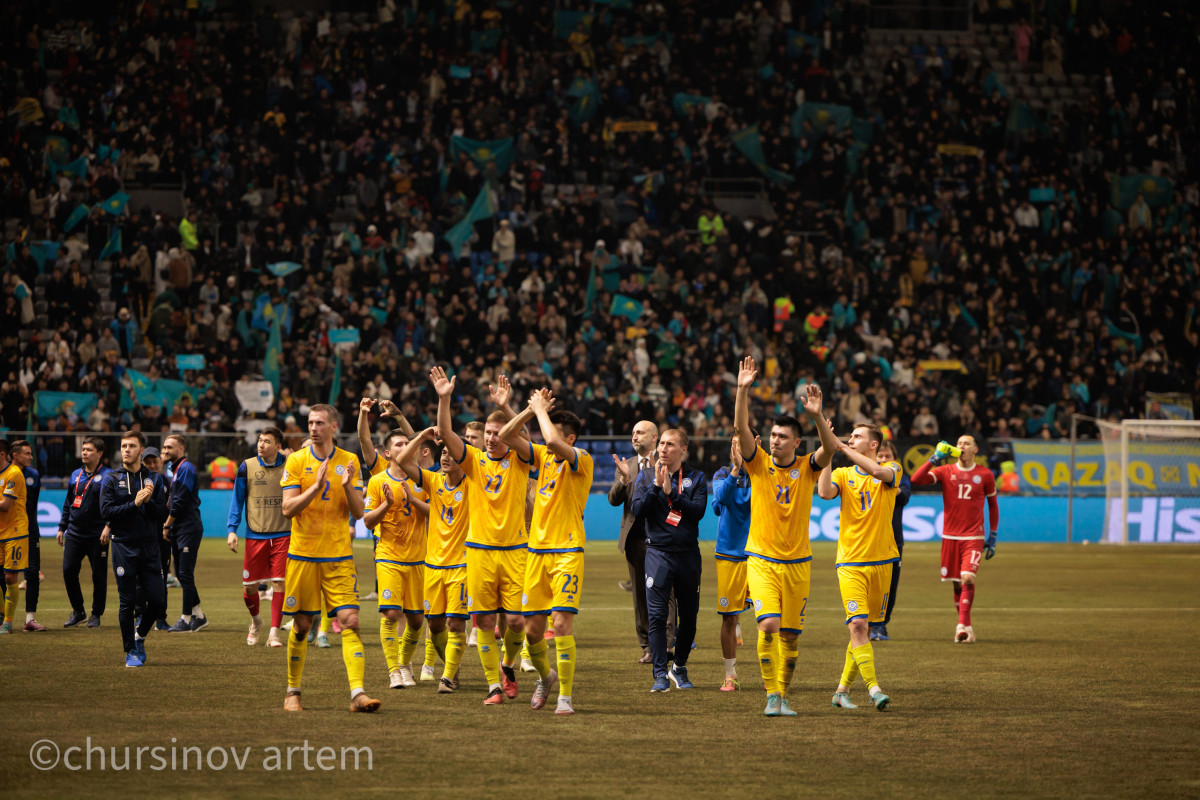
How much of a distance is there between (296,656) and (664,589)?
131 inches

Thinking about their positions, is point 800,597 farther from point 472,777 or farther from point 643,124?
point 643,124

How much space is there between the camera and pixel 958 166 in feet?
119

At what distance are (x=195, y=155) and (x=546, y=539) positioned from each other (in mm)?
27085

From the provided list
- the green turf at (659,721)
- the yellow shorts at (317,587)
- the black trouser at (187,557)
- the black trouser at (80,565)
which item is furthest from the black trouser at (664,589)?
the black trouser at (80,565)

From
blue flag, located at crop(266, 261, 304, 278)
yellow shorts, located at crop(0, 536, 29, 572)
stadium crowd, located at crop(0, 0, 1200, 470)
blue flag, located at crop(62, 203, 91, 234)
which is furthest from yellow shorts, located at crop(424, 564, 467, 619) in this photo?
blue flag, located at crop(62, 203, 91, 234)

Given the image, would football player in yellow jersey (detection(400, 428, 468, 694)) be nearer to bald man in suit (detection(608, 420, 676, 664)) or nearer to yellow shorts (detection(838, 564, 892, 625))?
bald man in suit (detection(608, 420, 676, 664))

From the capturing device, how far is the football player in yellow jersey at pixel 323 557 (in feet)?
32.3

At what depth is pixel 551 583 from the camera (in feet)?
33.1

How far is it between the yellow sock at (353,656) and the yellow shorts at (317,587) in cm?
20

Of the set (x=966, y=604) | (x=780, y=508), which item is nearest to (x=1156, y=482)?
(x=966, y=604)

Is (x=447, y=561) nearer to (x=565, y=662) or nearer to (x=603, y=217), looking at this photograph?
(x=565, y=662)

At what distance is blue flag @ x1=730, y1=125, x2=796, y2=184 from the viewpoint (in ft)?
116

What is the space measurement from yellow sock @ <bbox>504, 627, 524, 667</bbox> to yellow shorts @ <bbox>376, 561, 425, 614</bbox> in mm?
1497

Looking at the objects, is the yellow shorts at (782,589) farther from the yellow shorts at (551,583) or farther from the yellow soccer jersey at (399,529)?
the yellow soccer jersey at (399,529)
